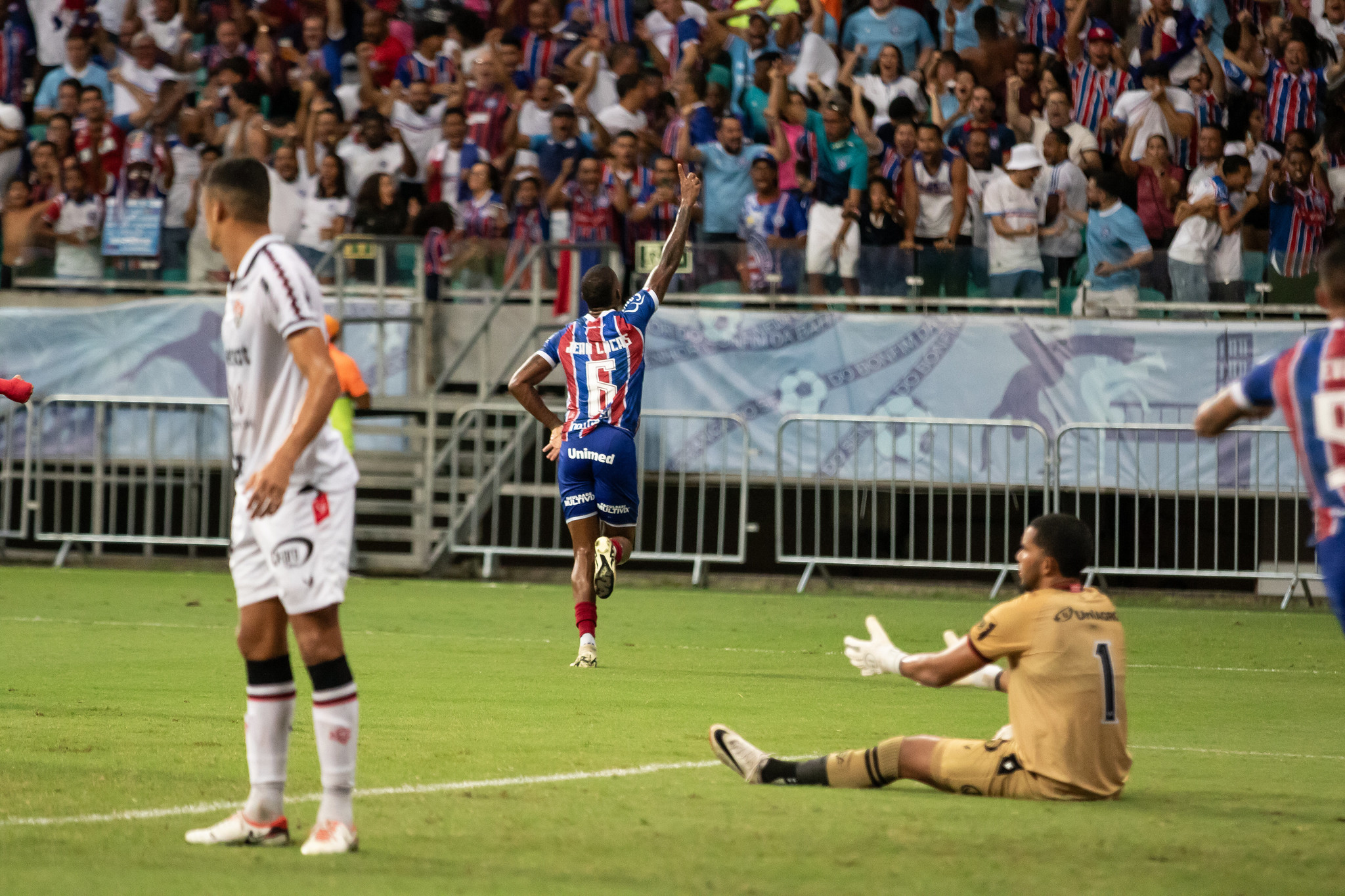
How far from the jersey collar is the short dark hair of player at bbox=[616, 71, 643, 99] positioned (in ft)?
48.3

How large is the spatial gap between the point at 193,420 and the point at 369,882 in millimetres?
14427

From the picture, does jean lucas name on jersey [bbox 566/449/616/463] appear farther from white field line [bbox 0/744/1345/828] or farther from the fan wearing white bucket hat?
the fan wearing white bucket hat

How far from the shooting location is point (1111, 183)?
58.2 ft

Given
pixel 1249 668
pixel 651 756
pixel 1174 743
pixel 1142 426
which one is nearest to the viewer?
pixel 651 756

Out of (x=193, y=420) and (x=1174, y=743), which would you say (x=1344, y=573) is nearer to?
(x=1174, y=743)

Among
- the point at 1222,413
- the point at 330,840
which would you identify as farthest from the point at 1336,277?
the point at 330,840

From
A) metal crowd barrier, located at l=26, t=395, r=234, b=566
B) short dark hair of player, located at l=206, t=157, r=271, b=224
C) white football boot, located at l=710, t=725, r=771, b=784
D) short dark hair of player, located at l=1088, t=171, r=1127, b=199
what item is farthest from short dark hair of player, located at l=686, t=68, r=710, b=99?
short dark hair of player, located at l=206, t=157, r=271, b=224

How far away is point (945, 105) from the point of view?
63.7ft

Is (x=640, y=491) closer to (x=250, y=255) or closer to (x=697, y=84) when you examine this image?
(x=697, y=84)

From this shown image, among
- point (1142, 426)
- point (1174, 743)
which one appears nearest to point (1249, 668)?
point (1174, 743)

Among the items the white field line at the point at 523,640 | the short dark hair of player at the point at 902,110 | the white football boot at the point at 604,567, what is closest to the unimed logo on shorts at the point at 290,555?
the white football boot at the point at 604,567

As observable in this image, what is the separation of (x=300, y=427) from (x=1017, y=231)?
13.1 meters

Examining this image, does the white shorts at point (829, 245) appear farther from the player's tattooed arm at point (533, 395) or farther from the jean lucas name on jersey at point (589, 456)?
the jean lucas name on jersey at point (589, 456)

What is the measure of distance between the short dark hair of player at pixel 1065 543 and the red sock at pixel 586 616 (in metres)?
4.92
